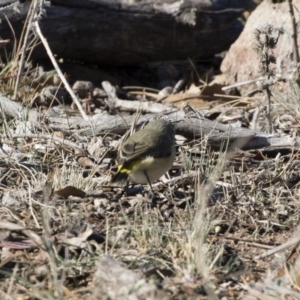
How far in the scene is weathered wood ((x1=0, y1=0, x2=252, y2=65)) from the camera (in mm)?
7898

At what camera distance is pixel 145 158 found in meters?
5.25

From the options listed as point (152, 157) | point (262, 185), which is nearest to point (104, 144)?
point (152, 157)

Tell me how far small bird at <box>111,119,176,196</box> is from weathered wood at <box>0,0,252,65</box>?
2.81 meters

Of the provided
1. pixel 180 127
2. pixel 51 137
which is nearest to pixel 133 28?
pixel 180 127

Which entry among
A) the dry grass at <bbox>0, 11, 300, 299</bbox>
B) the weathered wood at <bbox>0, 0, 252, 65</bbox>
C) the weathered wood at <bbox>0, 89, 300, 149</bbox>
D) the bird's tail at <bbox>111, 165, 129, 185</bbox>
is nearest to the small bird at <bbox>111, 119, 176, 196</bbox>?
the bird's tail at <bbox>111, 165, 129, 185</bbox>

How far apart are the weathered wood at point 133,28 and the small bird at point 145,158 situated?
2.81 metres

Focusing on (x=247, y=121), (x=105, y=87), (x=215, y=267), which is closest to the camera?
(x=215, y=267)

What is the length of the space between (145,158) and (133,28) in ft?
11.1

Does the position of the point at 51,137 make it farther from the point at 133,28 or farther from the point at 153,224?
the point at 133,28

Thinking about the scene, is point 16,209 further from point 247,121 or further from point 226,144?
point 247,121

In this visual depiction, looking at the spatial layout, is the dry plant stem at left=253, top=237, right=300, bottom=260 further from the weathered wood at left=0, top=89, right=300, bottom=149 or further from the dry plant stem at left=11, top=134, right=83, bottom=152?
the dry plant stem at left=11, top=134, right=83, bottom=152

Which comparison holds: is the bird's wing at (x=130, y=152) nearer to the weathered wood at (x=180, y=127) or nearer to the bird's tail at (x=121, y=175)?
the bird's tail at (x=121, y=175)

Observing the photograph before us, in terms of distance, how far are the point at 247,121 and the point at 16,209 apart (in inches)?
121

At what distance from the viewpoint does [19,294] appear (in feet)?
11.9
